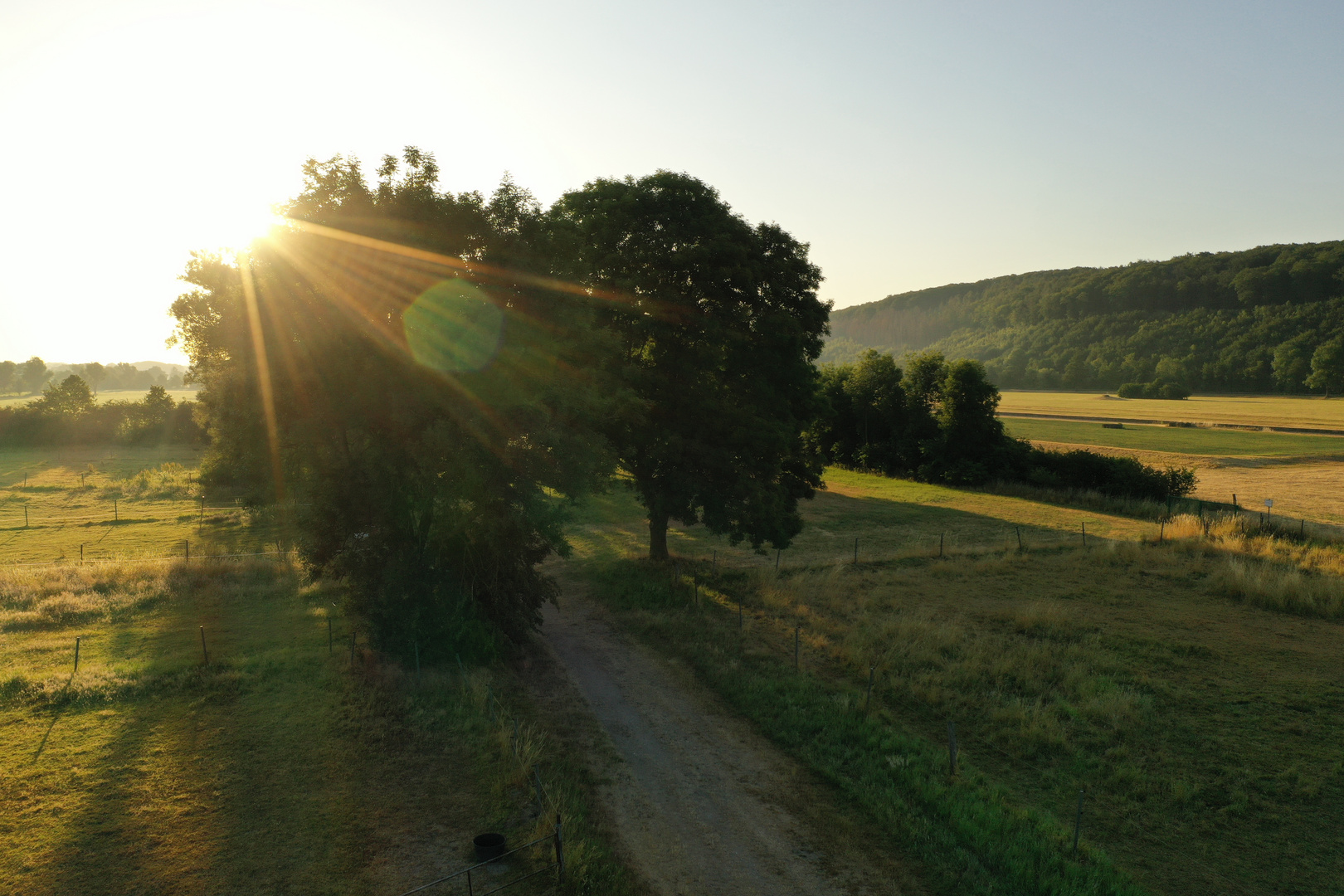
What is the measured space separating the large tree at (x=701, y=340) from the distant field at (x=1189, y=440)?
211ft

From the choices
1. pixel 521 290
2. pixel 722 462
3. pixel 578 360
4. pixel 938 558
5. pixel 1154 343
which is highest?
pixel 1154 343

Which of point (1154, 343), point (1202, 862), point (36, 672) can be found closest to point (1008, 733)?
point (1202, 862)

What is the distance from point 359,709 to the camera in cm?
1567

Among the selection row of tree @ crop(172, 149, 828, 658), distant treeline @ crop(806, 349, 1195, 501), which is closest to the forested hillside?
distant treeline @ crop(806, 349, 1195, 501)

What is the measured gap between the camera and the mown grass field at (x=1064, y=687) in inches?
459

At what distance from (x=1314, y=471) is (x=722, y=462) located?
196 feet

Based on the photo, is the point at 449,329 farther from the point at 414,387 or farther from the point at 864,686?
the point at 864,686

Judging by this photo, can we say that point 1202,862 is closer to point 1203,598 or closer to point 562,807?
point 562,807

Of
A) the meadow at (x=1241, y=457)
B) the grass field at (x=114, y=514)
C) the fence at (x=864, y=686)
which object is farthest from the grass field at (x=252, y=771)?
the meadow at (x=1241, y=457)

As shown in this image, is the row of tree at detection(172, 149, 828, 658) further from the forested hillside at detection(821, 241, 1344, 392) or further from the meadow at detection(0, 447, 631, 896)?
the forested hillside at detection(821, 241, 1344, 392)

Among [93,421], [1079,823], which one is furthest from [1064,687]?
[93,421]

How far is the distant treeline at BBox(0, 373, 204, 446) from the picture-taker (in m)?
87.8

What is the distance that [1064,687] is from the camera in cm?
1756

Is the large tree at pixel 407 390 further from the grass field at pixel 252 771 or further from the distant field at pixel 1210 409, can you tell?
the distant field at pixel 1210 409
